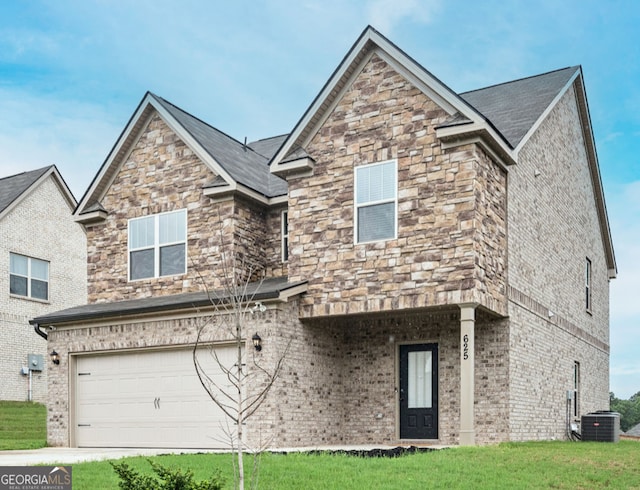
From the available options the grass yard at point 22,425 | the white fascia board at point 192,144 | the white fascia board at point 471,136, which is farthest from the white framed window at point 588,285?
the grass yard at point 22,425

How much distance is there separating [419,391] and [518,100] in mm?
8370

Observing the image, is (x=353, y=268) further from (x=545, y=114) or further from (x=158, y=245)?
(x=545, y=114)

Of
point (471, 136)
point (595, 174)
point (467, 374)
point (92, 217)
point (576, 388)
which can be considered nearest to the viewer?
point (467, 374)

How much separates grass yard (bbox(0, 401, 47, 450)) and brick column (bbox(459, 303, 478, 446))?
1023 centimetres

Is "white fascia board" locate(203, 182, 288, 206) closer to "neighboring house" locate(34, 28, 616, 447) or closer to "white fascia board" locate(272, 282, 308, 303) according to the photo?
"neighboring house" locate(34, 28, 616, 447)

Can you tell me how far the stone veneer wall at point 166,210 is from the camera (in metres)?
19.6

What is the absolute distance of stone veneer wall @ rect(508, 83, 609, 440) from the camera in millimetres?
17859

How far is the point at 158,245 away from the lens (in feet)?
67.2

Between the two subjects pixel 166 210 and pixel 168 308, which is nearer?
pixel 168 308

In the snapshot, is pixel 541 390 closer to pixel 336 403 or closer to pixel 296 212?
pixel 336 403

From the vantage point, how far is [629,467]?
1271cm

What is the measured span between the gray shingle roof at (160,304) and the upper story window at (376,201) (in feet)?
6.12

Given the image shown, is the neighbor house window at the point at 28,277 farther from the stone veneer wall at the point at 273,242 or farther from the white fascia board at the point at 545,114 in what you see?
the white fascia board at the point at 545,114

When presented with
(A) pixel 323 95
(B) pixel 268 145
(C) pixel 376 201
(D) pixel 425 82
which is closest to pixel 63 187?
(B) pixel 268 145
